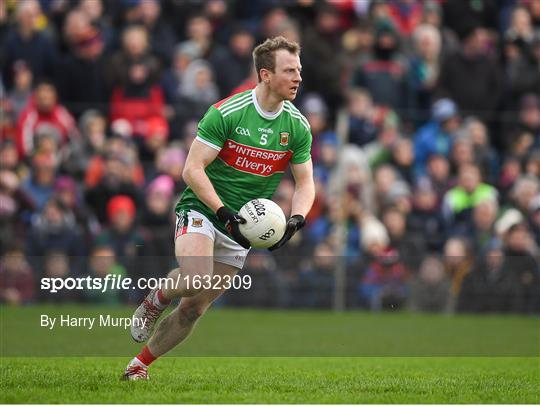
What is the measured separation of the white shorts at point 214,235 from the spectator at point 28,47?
9.56 meters

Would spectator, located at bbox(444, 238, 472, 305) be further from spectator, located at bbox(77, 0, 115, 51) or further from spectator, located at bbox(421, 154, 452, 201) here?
spectator, located at bbox(77, 0, 115, 51)

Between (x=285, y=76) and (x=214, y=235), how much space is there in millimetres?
1307

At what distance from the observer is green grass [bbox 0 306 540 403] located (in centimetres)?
874

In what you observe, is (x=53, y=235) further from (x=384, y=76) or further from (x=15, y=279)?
(x=384, y=76)

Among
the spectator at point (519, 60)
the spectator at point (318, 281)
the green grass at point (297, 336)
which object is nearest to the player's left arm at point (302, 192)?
the green grass at point (297, 336)

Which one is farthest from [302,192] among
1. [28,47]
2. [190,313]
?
[28,47]

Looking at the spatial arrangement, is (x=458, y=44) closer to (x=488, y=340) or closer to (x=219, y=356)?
(x=488, y=340)

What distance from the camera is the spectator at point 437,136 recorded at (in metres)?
19.5

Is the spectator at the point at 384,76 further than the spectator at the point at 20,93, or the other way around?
the spectator at the point at 384,76

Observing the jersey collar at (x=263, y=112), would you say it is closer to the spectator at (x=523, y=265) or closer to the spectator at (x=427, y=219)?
the spectator at (x=523, y=265)

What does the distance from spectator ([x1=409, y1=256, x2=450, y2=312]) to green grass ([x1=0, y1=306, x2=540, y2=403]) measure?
0.22 metres

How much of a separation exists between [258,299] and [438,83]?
17.7 ft

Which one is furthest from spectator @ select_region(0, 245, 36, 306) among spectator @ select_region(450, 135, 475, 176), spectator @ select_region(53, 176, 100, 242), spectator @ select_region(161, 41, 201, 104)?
spectator @ select_region(450, 135, 475, 176)

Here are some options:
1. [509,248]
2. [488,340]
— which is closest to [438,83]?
[509,248]
